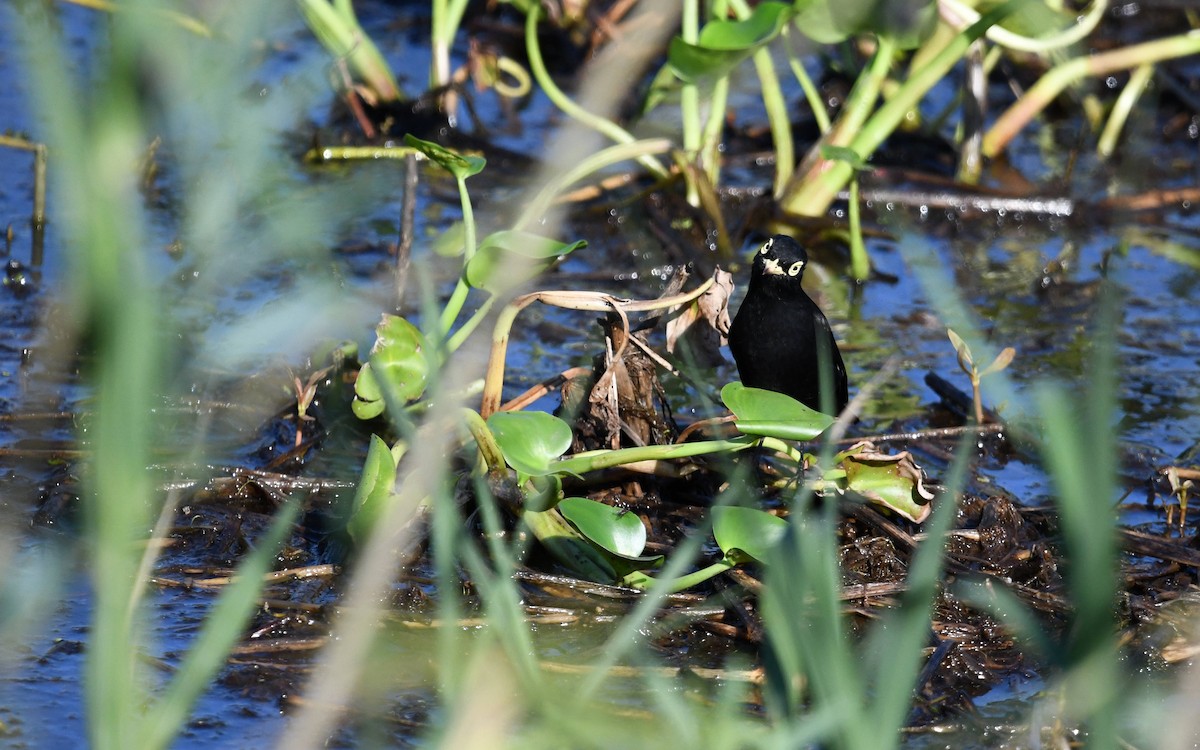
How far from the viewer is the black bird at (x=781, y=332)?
315cm

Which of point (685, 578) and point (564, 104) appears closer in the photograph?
point (685, 578)

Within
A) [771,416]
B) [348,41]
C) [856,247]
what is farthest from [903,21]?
[771,416]

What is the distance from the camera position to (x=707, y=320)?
2.93m

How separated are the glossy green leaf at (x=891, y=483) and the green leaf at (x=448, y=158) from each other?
878mm

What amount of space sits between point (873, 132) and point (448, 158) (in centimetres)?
199

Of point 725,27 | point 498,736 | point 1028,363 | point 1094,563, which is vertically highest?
point 725,27

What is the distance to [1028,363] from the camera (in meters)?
3.86

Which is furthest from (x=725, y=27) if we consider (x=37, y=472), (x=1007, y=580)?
(x=37, y=472)

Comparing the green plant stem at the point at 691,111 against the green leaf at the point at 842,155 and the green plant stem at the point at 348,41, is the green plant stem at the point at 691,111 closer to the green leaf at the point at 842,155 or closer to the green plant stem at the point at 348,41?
the green leaf at the point at 842,155

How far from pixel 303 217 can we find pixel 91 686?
20.1 inches

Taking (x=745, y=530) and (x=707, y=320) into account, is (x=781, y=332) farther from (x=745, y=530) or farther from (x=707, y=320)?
(x=745, y=530)

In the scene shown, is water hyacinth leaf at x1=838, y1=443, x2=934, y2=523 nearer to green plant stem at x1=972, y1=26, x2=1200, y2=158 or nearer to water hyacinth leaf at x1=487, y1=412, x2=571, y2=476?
water hyacinth leaf at x1=487, y1=412, x2=571, y2=476

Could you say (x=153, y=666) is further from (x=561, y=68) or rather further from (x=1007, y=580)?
(x=561, y=68)

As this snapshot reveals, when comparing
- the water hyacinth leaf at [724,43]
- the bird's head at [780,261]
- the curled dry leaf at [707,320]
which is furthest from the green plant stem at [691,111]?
the curled dry leaf at [707,320]
